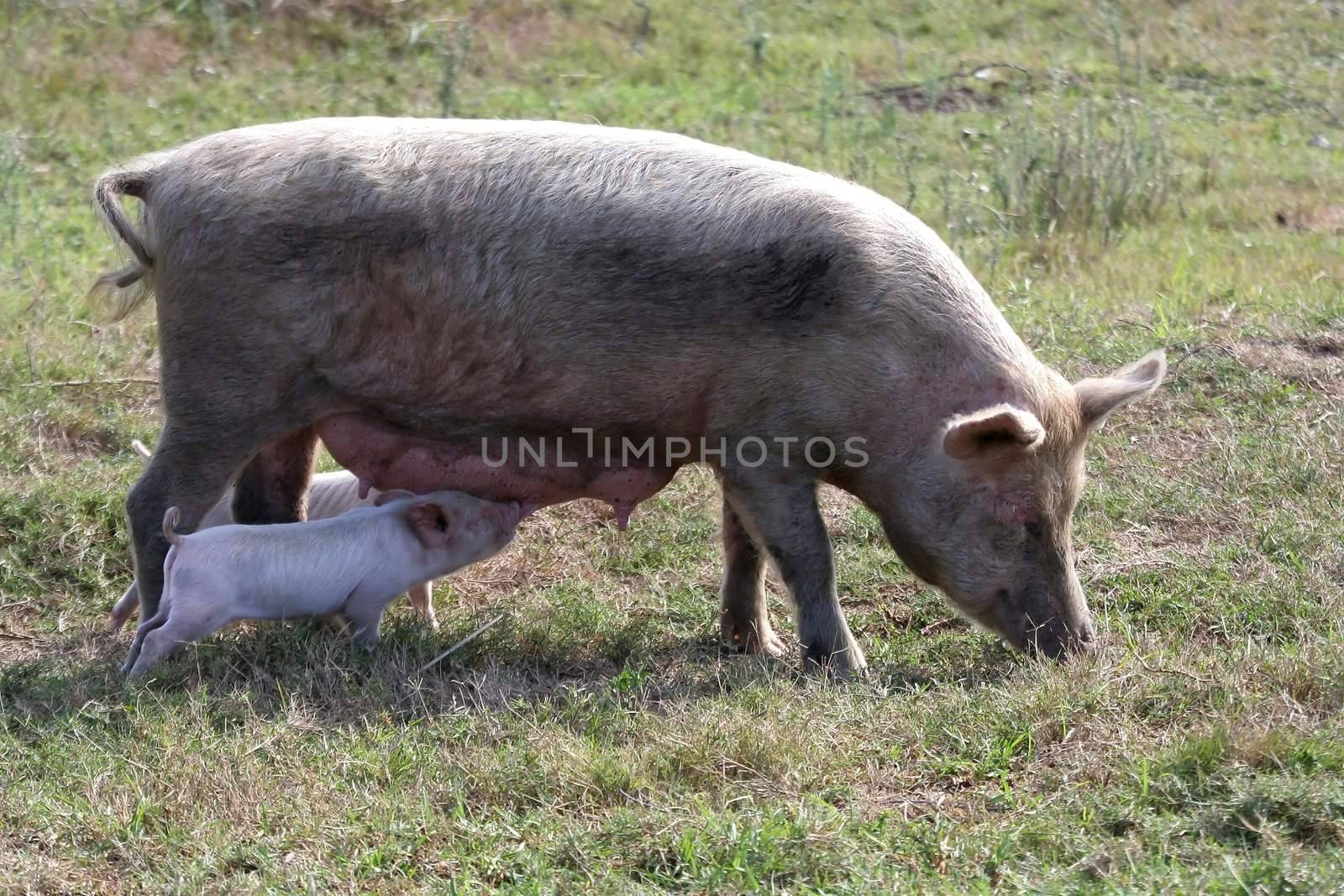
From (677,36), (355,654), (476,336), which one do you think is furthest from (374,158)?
(677,36)

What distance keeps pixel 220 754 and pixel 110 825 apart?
0.39 meters

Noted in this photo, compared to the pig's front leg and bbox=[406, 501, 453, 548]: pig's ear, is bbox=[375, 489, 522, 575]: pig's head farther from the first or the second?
the pig's front leg

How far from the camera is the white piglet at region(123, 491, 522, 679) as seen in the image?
188 inches

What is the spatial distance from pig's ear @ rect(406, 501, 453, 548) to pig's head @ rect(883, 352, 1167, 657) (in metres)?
1.42

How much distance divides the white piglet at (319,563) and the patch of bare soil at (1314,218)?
6382 millimetres

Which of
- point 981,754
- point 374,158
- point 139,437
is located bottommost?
point 139,437

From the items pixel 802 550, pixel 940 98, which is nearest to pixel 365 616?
pixel 802 550

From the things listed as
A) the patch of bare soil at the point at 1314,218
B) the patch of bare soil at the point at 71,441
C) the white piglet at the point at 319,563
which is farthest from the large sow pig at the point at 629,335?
the patch of bare soil at the point at 1314,218

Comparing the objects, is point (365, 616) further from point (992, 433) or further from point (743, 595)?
point (992, 433)

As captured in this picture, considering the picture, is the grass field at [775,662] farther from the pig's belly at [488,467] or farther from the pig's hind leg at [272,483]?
the pig's hind leg at [272,483]

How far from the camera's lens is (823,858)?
347 cm

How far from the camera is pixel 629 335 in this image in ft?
16.2

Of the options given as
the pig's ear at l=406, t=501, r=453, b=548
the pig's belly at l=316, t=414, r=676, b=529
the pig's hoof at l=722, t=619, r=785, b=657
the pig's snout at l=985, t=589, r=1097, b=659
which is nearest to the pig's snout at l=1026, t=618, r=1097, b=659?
the pig's snout at l=985, t=589, r=1097, b=659

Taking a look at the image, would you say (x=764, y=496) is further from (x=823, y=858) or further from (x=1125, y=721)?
(x=823, y=858)
